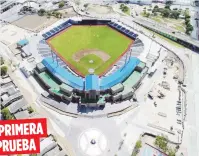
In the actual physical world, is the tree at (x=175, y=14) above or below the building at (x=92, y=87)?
above

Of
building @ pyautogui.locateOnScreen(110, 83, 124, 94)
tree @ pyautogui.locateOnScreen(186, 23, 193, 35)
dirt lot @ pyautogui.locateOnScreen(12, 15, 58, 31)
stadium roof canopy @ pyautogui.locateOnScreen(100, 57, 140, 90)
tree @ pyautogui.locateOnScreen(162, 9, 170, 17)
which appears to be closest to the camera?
building @ pyautogui.locateOnScreen(110, 83, 124, 94)

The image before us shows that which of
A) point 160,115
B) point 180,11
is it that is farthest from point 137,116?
point 180,11

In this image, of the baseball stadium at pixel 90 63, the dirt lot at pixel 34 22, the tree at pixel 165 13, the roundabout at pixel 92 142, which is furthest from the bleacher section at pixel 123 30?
the roundabout at pixel 92 142

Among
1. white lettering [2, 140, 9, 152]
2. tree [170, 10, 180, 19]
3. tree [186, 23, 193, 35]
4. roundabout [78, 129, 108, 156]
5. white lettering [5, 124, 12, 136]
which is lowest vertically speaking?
roundabout [78, 129, 108, 156]

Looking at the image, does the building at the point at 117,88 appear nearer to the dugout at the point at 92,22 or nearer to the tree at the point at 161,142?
the tree at the point at 161,142

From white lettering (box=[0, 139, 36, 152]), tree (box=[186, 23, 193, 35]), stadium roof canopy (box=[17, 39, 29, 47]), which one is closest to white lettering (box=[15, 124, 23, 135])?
white lettering (box=[0, 139, 36, 152])

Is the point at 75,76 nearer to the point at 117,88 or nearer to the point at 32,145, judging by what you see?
the point at 117,88

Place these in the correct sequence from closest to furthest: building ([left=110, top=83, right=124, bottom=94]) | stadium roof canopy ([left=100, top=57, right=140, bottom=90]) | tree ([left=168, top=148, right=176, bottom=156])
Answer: tree ([left=168, top=148, right=176, bottom=156]) < building ([left=110, top=83, right=124, bottom=94]) < stadium roof canopy ([left=100, top=57, right=140, bottom=90])

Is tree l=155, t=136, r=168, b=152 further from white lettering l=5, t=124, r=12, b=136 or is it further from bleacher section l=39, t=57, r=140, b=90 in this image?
white lettering l=5, t=124, r=12, b=136
